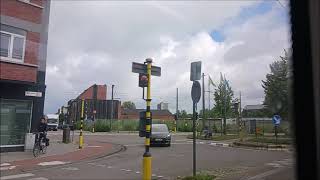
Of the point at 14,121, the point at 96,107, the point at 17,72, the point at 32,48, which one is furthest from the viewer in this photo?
the point at 96,107

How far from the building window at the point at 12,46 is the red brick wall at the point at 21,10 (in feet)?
3.39

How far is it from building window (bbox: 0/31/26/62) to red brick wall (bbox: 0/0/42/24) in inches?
40.7

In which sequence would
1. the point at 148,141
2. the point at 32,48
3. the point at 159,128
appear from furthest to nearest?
the point at 159,128 < the point at 32,48 < the point at 148,141

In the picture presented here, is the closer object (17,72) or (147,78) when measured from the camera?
(147,78)

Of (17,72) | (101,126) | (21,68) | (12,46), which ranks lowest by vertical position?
(101,126)

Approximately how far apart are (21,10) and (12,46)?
1.97 metres

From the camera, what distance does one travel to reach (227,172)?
1295 centimetres

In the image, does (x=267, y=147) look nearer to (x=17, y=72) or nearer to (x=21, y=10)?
(x=17, y=72)

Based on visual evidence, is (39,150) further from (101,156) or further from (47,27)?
(47,27)

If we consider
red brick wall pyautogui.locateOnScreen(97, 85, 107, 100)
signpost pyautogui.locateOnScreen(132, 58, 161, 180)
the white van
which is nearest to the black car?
signpost pyautogui.locateOnScreen(132, 58, 161, 180)

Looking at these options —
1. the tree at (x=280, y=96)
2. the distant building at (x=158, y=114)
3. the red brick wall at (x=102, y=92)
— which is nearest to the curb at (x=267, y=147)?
the tree at (x=280, y=96)

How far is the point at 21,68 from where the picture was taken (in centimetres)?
1950

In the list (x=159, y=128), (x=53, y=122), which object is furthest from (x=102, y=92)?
(x=159, y=128)

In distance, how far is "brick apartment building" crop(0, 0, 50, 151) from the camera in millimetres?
19266
